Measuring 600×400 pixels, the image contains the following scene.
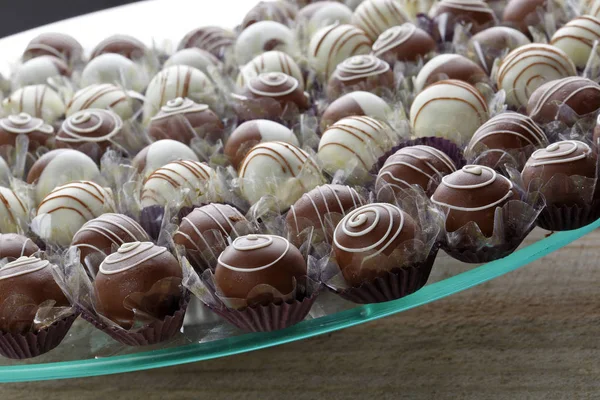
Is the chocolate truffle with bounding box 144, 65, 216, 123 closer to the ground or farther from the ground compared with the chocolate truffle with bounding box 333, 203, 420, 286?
farther from the ground

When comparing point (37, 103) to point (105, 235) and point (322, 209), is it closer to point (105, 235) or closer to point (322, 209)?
point (105, 235)

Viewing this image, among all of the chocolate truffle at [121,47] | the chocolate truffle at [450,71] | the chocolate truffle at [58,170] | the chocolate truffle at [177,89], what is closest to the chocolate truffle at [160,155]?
the chocolate truffle at [58,170]

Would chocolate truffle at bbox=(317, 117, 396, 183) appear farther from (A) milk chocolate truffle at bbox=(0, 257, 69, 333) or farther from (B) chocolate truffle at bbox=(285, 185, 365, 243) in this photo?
(A) milk chocolate truffle at bbox=(0, 257, 69, 333)

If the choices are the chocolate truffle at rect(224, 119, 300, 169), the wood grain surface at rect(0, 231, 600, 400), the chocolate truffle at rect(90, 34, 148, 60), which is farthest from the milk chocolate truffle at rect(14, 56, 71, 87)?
the wood grain surface at rect(0, 231, 600, 400)

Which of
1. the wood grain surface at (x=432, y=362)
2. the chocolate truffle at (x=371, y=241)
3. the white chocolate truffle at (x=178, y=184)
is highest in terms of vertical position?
the white chocolate truffle at (x=178, y=184)

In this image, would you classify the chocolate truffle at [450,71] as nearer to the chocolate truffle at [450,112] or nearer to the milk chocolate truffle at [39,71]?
the chocolate truffle at [450,112]

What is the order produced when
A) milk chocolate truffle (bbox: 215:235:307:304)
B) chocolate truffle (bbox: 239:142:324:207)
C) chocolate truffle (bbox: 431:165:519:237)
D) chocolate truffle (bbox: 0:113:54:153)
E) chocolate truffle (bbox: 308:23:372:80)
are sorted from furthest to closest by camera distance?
chocolate truffle (bbox: 308:23:372:80) → chocolate truffle (bbox: 0:113:54:153) → chocolate truffle (bbox: 239:142:324:207) → chocolate truffle (bbox: 431:165:519:237) → milk chocolate truffle (bbox: 215:235:307:304)
